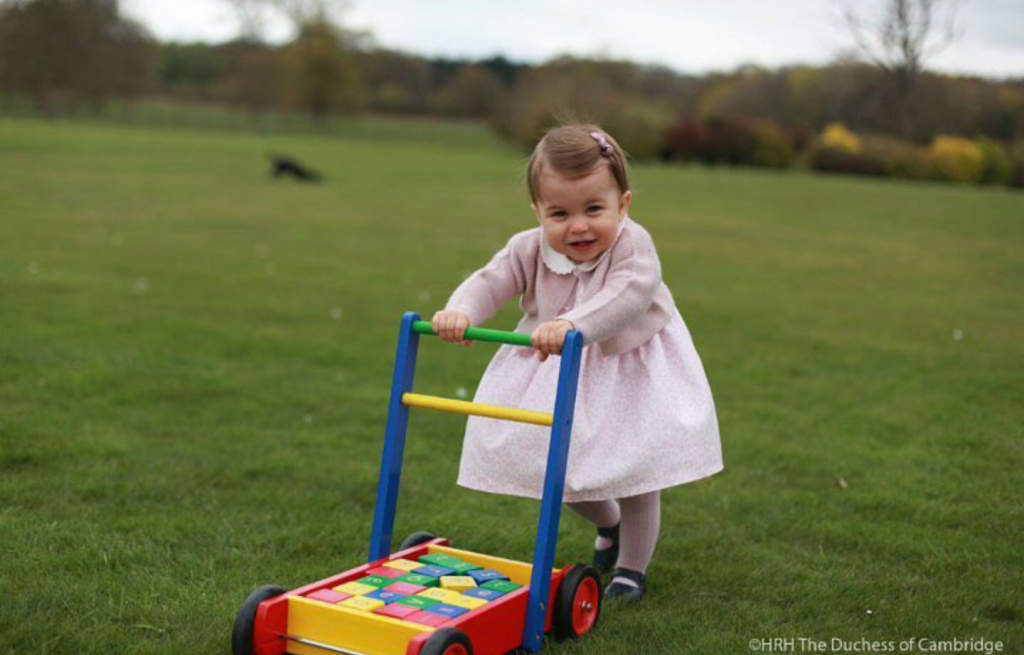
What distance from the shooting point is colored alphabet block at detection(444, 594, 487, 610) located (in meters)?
3.37

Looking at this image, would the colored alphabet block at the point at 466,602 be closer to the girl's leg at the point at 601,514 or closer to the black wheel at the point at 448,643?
the black wheel at the point at 448,643

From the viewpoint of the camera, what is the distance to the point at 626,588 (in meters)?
4.08

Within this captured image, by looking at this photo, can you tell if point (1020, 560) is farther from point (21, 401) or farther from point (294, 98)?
point (294, 98)

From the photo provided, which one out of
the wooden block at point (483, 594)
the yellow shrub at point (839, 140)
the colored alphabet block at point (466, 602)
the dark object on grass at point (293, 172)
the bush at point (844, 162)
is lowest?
the wooden block at point (483, 594)

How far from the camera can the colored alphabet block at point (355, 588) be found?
3.47 meters

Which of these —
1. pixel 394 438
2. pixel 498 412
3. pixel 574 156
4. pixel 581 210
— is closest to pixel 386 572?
pixel 394 438

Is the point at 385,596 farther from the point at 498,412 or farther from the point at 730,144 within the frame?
the point at 730,144

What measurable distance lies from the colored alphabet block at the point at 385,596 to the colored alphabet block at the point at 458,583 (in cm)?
18

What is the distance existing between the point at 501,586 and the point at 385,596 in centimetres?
38

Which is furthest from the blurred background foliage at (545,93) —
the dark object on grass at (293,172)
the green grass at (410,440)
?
the green grass at (410,440)

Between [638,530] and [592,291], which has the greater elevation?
[592,291]

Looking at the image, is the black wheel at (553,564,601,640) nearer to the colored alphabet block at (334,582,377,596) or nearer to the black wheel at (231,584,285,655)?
the colored alphabet block at (334,582,377,596)

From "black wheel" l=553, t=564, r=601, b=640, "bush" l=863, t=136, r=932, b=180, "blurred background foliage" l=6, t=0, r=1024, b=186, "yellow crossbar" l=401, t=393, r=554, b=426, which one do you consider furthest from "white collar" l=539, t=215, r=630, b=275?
"bush" l=863, t=136, r=932, b=180

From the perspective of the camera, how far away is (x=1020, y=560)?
446 cm
